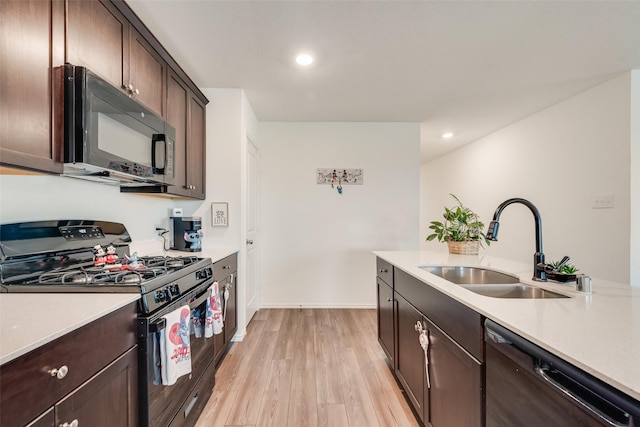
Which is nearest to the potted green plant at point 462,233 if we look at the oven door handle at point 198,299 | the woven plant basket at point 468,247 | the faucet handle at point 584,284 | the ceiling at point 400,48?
the woven plant basket at point 468,247

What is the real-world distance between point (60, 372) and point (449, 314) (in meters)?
1.35

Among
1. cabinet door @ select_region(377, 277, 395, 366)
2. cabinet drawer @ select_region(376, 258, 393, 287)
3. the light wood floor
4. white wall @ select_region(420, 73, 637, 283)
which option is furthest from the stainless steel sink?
white wall @ select_region(420, 73, 637, 283)

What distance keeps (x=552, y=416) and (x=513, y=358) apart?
145 millimetres

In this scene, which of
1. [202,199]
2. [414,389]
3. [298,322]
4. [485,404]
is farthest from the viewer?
[298,322]

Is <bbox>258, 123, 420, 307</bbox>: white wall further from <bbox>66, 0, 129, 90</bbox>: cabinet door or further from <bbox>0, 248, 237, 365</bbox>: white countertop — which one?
<bbox>0, 248, 237, 365</bbox>: white countertop

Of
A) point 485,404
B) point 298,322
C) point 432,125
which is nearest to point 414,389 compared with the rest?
point 485,404

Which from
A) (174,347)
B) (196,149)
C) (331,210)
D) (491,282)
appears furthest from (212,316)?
(331,210)

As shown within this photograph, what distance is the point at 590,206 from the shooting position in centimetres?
277

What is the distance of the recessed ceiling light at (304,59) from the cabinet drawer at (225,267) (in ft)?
5.62

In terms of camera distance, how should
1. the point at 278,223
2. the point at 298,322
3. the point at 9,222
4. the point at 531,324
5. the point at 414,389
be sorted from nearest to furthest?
the point at 531,324, the point at 9,222, the point at 414,389, the point at 298,322, the point at 278,223

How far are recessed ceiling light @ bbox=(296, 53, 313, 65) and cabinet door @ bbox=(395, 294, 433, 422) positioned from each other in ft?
6.30

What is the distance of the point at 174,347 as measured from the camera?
123 cm

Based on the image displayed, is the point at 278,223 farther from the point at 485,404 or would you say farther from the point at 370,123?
the point at 485,404

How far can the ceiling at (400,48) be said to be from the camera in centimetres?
169
